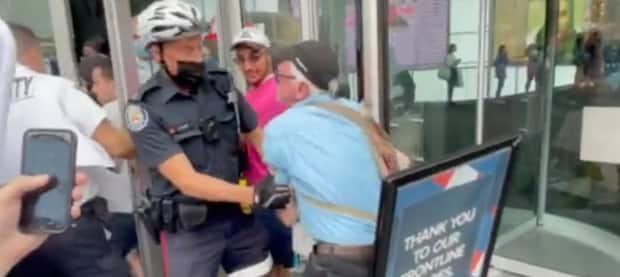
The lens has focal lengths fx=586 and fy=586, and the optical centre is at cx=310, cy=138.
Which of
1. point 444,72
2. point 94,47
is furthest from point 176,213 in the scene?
point 444,72

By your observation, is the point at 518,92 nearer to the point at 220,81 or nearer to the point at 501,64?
the point at 501,64

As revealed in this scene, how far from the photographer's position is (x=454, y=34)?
336 centimetres

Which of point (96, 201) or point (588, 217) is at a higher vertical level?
point (96, 201)

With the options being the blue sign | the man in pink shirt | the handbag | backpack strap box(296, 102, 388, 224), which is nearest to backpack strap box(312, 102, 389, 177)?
backpack strap box(296, 102, 388, 224)

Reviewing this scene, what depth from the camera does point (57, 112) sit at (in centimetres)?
149

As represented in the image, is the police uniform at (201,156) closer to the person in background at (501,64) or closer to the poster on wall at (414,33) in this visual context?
the poster on wall at (414,33)

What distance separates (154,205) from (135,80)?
0.88 m

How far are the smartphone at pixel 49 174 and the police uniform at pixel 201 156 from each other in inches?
34.3

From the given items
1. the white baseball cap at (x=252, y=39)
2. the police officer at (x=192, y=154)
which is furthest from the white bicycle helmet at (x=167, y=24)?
the white baseball cap at (x=252, y=39)

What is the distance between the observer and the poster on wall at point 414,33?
3340mm

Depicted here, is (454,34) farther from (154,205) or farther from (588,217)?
(154,205)

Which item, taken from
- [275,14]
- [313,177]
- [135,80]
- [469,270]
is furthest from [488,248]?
[275,14]

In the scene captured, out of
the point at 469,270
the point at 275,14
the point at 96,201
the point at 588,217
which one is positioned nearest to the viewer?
the point at 469,270

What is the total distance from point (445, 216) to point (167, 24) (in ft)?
3.33
